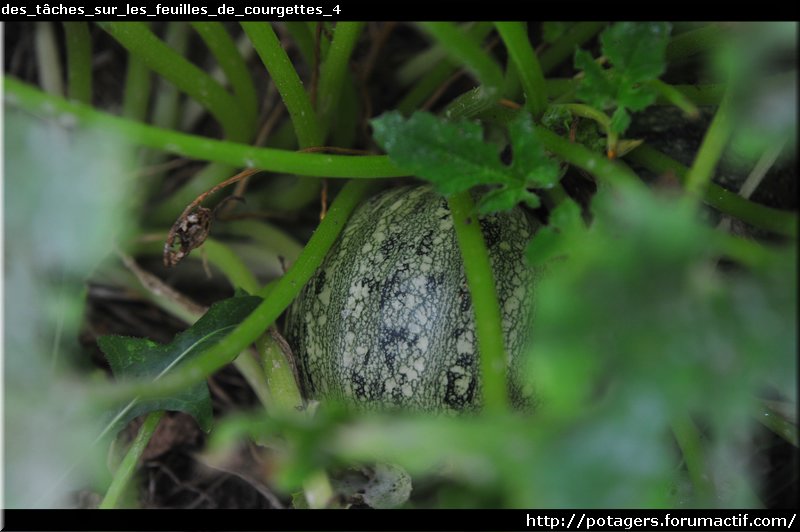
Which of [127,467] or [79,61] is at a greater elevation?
[79,61]

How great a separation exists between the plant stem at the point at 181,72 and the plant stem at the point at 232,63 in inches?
0.9

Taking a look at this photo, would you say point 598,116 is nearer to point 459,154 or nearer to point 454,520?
point 459,154

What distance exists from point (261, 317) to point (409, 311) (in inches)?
7.1

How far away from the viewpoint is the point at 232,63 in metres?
1.18

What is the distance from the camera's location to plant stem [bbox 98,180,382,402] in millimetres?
792

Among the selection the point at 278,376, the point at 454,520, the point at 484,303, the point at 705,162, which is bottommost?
the point at 454,520

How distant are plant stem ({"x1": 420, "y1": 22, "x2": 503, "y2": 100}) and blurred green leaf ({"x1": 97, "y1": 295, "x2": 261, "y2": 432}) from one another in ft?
1.34

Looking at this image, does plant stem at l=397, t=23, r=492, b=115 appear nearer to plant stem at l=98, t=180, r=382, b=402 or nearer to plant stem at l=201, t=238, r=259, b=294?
plant stem at l=98, t=180, r=382, b=402

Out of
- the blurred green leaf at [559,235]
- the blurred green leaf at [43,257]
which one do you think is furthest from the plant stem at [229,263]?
the blurred green leaf at [559,235]

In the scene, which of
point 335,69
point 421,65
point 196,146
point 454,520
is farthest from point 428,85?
point 454,520

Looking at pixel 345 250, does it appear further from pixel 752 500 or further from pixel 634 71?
pixel 752 500

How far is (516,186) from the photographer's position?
2.77 ft

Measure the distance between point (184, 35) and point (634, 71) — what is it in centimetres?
83
